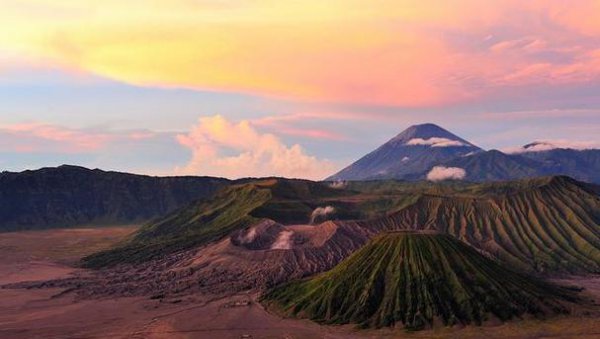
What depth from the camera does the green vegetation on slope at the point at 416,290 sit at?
5285 inches

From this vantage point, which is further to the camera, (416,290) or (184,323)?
(416,290)

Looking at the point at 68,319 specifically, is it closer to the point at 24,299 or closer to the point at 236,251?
the point at 24,299

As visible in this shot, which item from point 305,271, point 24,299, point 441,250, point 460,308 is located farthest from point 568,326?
point 24,299

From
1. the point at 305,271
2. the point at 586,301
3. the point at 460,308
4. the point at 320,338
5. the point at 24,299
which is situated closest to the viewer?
the point at 320,338

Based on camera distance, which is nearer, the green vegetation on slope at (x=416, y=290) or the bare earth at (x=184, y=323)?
the bare earth at (x=184, y=323)

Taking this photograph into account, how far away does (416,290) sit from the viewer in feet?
463

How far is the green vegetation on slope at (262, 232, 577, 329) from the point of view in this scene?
134250mm

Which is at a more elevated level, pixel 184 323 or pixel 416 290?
pixel 416 290

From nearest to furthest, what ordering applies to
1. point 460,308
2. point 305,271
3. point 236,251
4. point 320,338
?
point 320,338 < point 460,308 < point 305,271 < point 236,251

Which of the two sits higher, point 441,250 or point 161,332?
point 441,250

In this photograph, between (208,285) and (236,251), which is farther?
(236,251)

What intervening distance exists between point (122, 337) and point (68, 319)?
81.7ft

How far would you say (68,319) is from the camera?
141750mm

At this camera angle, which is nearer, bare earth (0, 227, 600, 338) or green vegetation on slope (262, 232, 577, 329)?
bare earth (0, 227, 600, 338)
